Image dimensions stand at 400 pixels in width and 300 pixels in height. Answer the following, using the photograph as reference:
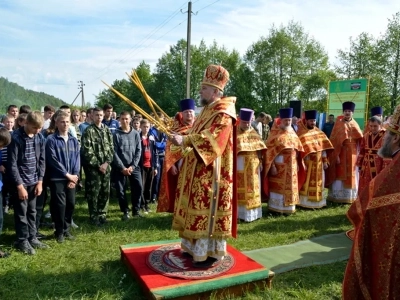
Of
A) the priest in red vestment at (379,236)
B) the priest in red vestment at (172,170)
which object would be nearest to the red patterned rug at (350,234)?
the priest in red vestment at (172,170)

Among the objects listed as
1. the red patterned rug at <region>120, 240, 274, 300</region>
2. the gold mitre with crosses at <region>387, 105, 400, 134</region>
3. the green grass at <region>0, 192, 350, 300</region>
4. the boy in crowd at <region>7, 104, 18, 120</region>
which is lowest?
the green grass at <region>0, 192, 350, 300</region>

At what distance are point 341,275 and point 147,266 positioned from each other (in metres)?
2.34

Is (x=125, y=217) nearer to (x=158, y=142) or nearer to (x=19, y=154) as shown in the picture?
(x=158, y=142)

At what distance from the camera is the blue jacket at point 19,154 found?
4477 millimetres

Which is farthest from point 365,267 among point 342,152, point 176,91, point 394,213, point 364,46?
point 176,91

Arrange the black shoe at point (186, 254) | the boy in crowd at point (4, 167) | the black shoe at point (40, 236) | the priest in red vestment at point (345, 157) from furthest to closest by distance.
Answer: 1. the priest in red vestment at point (345, 157)
2. the black shoe at point (40, 236)
3. the boy in crowd at point (4, 167)
4. the black shoe at point (186, 254)

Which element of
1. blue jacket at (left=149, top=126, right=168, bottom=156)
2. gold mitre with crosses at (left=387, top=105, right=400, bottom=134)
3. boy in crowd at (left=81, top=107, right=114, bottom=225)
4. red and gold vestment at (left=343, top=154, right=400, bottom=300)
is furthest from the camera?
blue jacket at (left=149, top=126, right=168, bottom=156)

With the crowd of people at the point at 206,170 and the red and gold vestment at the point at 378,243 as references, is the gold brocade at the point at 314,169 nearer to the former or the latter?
the crowd of people at the point at 206,170

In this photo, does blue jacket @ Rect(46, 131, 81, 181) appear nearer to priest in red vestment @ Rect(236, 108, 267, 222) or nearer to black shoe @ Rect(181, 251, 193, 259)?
black shoe @ Rect(181, 251, 193, 259)

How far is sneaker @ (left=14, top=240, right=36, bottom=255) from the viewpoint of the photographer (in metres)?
4.66

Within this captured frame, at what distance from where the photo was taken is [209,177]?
3869 millimetres

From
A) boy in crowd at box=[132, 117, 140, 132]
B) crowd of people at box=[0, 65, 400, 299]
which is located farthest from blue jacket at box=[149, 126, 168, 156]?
boy in crowd at box=[132, 117, 140, 132]

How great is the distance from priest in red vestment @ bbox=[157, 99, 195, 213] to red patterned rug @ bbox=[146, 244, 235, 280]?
1.00m

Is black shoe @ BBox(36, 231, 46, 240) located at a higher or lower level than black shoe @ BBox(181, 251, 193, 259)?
lower
